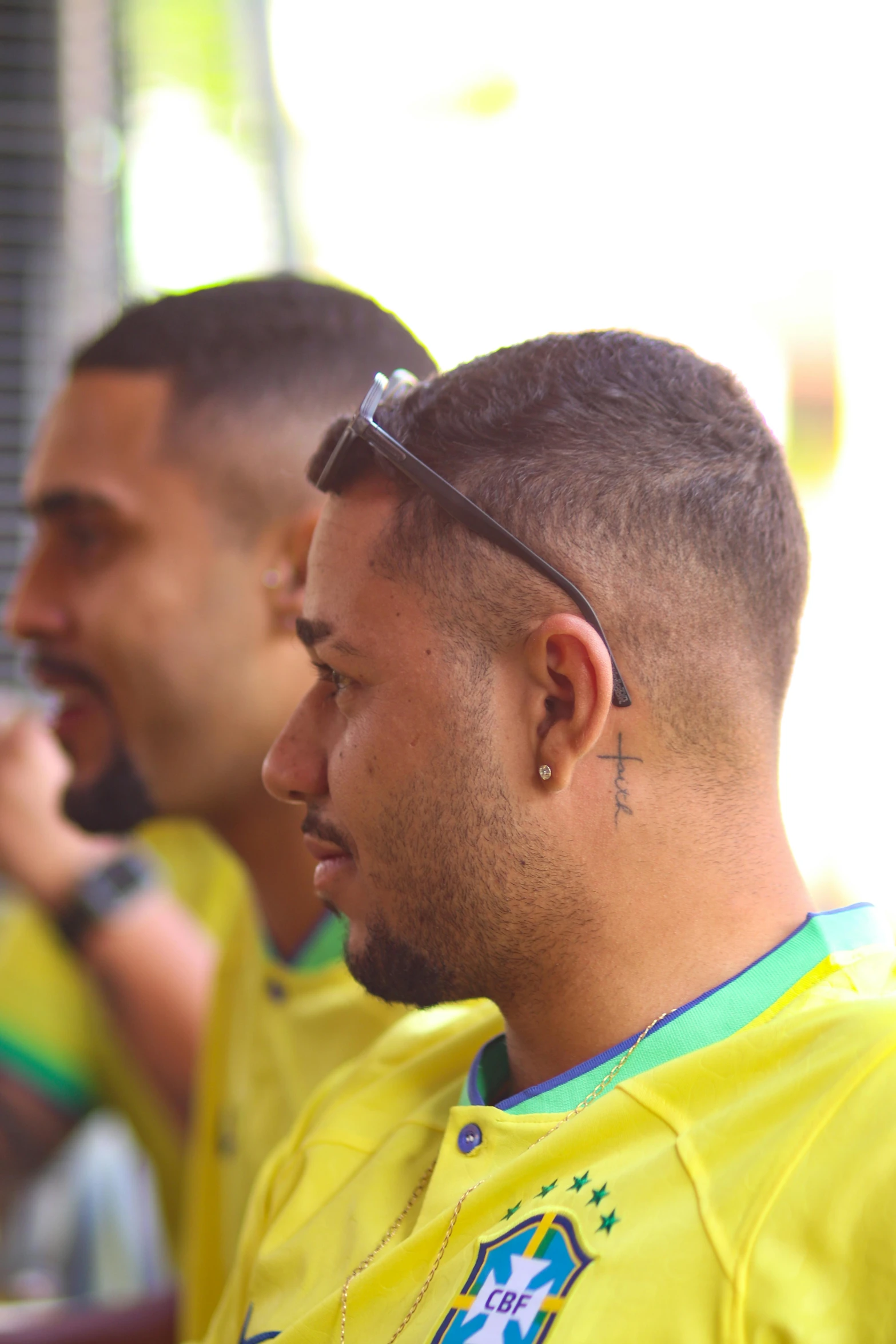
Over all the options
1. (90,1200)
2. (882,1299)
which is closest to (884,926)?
(882,1299)

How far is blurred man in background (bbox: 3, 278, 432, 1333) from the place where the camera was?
174 cm

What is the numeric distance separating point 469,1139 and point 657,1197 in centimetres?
22

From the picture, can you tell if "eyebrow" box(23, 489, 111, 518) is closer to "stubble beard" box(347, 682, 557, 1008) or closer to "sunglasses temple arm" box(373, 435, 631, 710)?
"sunglasses temple arm" box(373, 435, 631, 710)

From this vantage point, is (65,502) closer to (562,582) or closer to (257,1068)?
(257,1068)

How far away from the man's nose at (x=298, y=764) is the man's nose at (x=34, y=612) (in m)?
0.77

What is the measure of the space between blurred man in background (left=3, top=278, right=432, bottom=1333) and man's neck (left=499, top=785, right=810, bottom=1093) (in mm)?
701

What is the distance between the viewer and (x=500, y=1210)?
0.95m

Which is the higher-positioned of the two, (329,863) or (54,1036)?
(329,863)

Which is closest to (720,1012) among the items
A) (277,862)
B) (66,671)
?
(277,862)

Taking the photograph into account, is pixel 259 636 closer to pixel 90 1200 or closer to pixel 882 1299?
pixel 882 1299

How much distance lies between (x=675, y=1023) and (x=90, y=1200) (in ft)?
7.56

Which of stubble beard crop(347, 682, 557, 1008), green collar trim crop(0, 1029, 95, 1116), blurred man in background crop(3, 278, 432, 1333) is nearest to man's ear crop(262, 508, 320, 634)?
blurred man in background crop(3, 278, 432, 1333)

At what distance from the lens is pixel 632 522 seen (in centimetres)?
104

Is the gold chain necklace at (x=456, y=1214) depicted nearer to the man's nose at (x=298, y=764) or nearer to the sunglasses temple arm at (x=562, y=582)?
the sunglasses temple arm at (x=562, y=582)
